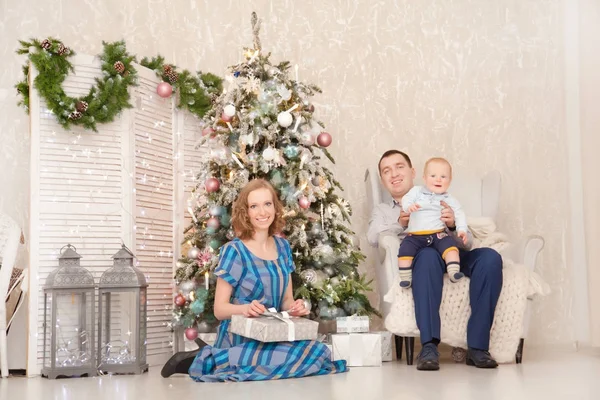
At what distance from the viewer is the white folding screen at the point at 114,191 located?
484cm

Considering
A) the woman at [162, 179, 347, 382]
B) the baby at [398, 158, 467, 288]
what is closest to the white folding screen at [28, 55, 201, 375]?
the woman at [162, 179, 347, 382]

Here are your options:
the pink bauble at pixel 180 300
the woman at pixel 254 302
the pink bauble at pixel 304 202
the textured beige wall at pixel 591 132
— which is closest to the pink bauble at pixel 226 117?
the pink bauble at pixel 304 202

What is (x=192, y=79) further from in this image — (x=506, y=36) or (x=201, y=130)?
(x=506, y=36)

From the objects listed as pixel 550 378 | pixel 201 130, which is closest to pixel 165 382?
pixel 550 378

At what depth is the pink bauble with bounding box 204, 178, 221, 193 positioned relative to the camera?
5.03 meters

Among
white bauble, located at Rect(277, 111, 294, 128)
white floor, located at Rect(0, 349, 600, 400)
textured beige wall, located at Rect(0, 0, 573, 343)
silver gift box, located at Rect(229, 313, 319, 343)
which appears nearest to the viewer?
white floor, located at Rect(0, 349, 600, 400)

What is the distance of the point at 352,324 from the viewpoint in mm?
4816

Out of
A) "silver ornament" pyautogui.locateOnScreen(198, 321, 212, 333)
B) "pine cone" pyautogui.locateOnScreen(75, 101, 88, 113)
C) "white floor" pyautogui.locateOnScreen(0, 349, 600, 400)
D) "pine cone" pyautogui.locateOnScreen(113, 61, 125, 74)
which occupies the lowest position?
"white floor" pyautogui.locateOnScreen(0, 349, 600, 400)

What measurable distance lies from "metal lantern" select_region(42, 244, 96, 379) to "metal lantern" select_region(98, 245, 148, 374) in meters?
0.08

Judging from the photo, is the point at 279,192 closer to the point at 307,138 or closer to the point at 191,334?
the point at 307,138

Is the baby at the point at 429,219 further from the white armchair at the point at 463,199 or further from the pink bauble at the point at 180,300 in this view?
the pink bauble at the point at 180,300

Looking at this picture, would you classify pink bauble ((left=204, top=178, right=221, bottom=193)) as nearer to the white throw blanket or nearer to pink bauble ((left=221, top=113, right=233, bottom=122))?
pink bauble ((left=221, top=113, right=233, bottom=122))

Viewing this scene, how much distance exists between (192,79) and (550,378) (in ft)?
10.2

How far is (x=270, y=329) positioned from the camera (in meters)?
4.00
